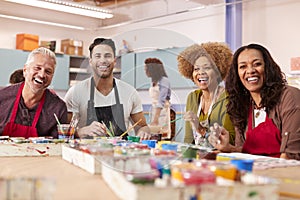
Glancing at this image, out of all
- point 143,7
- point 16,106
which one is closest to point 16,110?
point 16,106

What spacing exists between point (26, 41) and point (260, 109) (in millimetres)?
5080

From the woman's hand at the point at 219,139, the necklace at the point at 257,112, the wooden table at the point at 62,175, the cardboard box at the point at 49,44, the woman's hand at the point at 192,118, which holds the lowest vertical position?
the wooden table at the point at 62,175

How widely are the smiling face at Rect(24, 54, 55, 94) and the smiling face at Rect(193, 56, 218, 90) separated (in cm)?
105

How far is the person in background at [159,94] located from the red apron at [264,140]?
1.43 feet

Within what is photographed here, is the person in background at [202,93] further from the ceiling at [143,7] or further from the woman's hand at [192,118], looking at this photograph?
the ceiling at [143,7]

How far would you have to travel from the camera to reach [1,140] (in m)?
1.97

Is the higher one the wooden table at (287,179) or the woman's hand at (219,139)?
the woman's hand at (219,139)

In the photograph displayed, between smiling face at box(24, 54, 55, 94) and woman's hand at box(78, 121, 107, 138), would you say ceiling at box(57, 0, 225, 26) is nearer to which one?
smiling face at box(24, 54, 55, 94)

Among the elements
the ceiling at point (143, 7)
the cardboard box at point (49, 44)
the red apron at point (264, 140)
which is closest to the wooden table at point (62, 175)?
the red apron at point (264, 140)

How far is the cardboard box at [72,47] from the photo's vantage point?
6871mm

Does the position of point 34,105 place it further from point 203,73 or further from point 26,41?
point 26,41

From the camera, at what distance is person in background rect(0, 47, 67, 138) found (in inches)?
92.1

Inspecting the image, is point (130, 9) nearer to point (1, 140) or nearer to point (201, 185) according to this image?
point (1, 140)

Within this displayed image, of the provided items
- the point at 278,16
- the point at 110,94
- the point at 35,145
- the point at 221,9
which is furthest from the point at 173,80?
the point at 221,9
